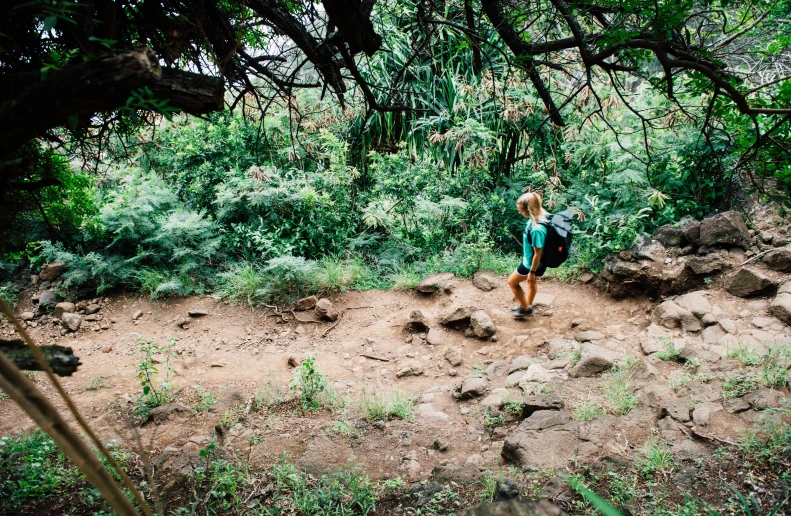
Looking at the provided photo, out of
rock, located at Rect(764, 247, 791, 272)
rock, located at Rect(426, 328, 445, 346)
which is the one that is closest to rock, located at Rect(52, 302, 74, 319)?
rock, located at Rect(426, 328, 445, 346)

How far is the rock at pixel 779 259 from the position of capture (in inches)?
197

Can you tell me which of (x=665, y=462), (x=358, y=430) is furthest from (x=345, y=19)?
(x=665, y=462)

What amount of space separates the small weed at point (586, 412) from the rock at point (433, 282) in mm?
3239

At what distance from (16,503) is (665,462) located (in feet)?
12.1

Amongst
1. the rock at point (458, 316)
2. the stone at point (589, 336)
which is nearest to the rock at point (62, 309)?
the rock at point (458, 316)

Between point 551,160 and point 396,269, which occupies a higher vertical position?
point 551,160

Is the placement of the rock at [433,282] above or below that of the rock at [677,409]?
above

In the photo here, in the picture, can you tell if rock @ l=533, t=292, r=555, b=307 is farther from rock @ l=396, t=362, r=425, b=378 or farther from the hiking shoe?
rock @ l=396, t=362, r=425, b=378

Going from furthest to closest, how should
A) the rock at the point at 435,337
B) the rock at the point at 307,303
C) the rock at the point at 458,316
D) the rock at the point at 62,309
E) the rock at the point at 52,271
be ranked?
the rock at the point at 52,271 → the rock at the point at 62,309 → the rock at the point at 307,303 → the rock at the point at 458,316 → the rock at the point at 435,337

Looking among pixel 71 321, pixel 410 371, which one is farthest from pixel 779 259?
pixel 71 321

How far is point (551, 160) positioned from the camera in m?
7.13

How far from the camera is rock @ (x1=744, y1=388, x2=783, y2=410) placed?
3.16 m

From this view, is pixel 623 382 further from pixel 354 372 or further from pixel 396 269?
pixel 396 269

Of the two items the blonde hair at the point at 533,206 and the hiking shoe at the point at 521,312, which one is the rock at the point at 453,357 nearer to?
the hiking shoe at the point at 521,312
